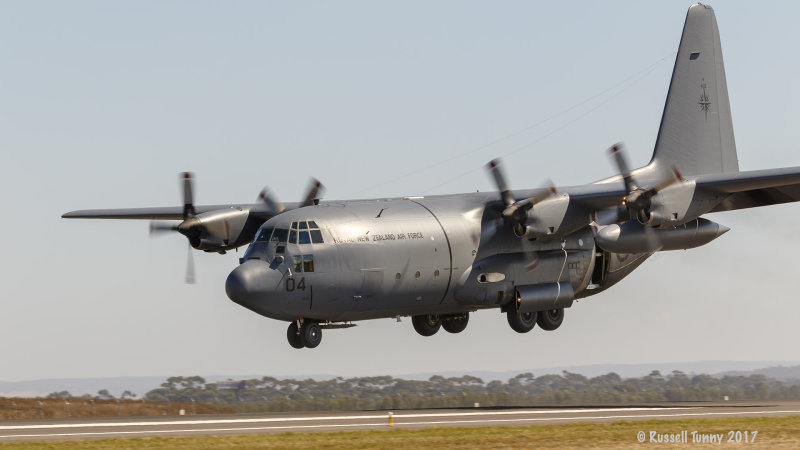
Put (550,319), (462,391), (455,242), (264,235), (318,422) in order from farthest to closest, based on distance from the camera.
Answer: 1. (462,391)
2. (550,319)
3. (455,242)
4. (264,235)
5. (318,422)

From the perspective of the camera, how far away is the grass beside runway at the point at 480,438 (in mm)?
22219

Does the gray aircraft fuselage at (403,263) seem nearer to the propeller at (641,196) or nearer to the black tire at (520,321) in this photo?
the black tire at (520,321)

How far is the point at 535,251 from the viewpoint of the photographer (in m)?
35.8

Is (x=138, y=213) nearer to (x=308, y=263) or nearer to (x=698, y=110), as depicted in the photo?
(x=308, y=263)

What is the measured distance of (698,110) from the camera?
41.4m

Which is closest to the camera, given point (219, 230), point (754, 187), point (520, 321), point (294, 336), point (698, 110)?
point (294, 336)

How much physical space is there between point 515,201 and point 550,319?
15.1 ft

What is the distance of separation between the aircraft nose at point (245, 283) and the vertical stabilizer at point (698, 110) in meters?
16.4

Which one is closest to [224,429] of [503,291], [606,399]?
[503,291]

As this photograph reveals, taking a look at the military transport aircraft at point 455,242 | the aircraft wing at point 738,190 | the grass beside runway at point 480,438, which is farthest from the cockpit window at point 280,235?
the aircraft wing at point 738,190

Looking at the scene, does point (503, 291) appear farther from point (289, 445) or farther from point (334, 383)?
point (289, 445)

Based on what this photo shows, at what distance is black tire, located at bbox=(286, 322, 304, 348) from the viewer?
32219mm

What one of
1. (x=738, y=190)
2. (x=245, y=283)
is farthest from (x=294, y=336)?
(x=738, y=190)

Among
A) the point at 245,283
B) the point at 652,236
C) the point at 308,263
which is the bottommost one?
the point at 245,283
